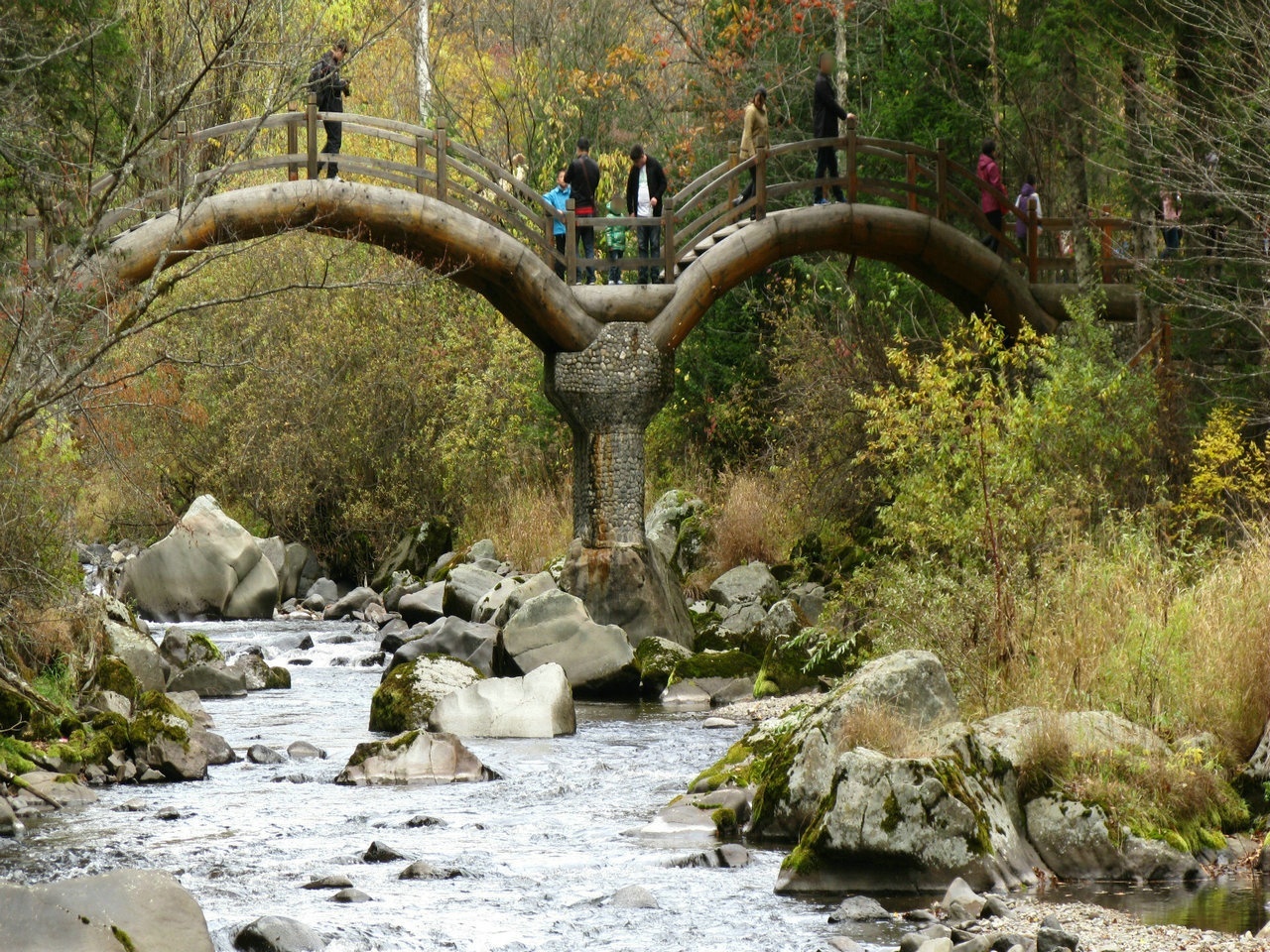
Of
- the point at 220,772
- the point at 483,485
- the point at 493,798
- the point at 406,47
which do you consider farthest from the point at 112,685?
the point at 406,47

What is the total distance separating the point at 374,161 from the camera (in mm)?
18922

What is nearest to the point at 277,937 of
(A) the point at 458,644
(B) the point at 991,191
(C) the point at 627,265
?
(A) the point at 458,644

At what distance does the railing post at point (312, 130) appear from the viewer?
1811 cm

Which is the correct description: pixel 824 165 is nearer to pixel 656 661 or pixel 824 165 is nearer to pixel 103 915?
pixel 656 661

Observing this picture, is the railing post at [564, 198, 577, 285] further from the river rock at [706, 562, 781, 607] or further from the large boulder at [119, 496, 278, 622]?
the large boulder at [119, 496, 278, 622]

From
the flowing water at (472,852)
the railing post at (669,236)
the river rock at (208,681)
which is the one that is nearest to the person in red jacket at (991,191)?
the railing post at (669,236)

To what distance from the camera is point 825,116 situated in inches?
842

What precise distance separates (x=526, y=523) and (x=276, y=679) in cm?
770

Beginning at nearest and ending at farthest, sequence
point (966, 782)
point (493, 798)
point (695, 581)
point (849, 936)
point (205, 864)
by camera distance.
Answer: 1. point (849, 936)
2. point (966, 782)
3. point (205, 864)
4. point (493, 798)
5. point (695, 581)

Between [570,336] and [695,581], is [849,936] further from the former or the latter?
[695,581]

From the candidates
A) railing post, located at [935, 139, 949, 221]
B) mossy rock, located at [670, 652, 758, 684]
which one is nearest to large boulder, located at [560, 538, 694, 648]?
mossy rock, located at [670, 652, 758, 684]

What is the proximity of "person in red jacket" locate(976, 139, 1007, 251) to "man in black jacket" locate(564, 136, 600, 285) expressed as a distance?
5026 mm

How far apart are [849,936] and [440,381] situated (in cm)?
2082

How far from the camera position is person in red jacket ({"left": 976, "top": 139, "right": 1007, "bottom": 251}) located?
72.7 feet
